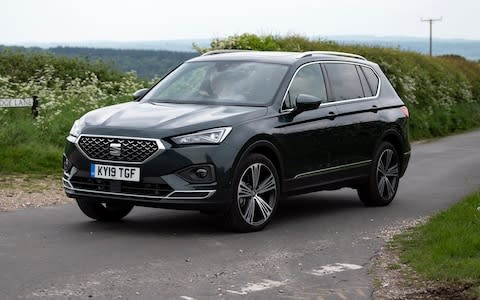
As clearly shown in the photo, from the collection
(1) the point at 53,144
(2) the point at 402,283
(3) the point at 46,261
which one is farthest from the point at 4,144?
(2) the point at 402,283

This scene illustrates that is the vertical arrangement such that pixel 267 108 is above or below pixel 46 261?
above

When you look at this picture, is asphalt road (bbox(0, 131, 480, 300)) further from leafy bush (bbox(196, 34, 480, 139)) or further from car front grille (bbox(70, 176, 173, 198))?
leafy bush (bbox(196, 34, 480, 139))

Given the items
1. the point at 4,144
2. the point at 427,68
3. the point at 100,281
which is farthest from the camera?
the point at 427,68

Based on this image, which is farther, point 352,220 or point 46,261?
point 352,220

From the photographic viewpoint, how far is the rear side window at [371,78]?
Result: 1352 cm

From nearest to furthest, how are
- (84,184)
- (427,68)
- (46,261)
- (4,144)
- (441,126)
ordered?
(46,261) → (84,184) → (4,144) → (441,126) → (427,68)

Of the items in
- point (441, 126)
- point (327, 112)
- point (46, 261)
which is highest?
point (327, 112)

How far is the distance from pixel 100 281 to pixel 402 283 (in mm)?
2181

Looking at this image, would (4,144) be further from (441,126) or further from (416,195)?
(441,126)

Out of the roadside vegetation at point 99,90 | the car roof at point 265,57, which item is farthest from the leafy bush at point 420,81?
the car roof at point 265,57

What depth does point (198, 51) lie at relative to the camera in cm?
2580

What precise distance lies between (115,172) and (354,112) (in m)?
3.31

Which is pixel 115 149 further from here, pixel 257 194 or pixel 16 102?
pixel 16 102

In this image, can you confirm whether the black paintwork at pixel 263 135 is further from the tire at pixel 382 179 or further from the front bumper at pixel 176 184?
the tire at pixel 382 179
